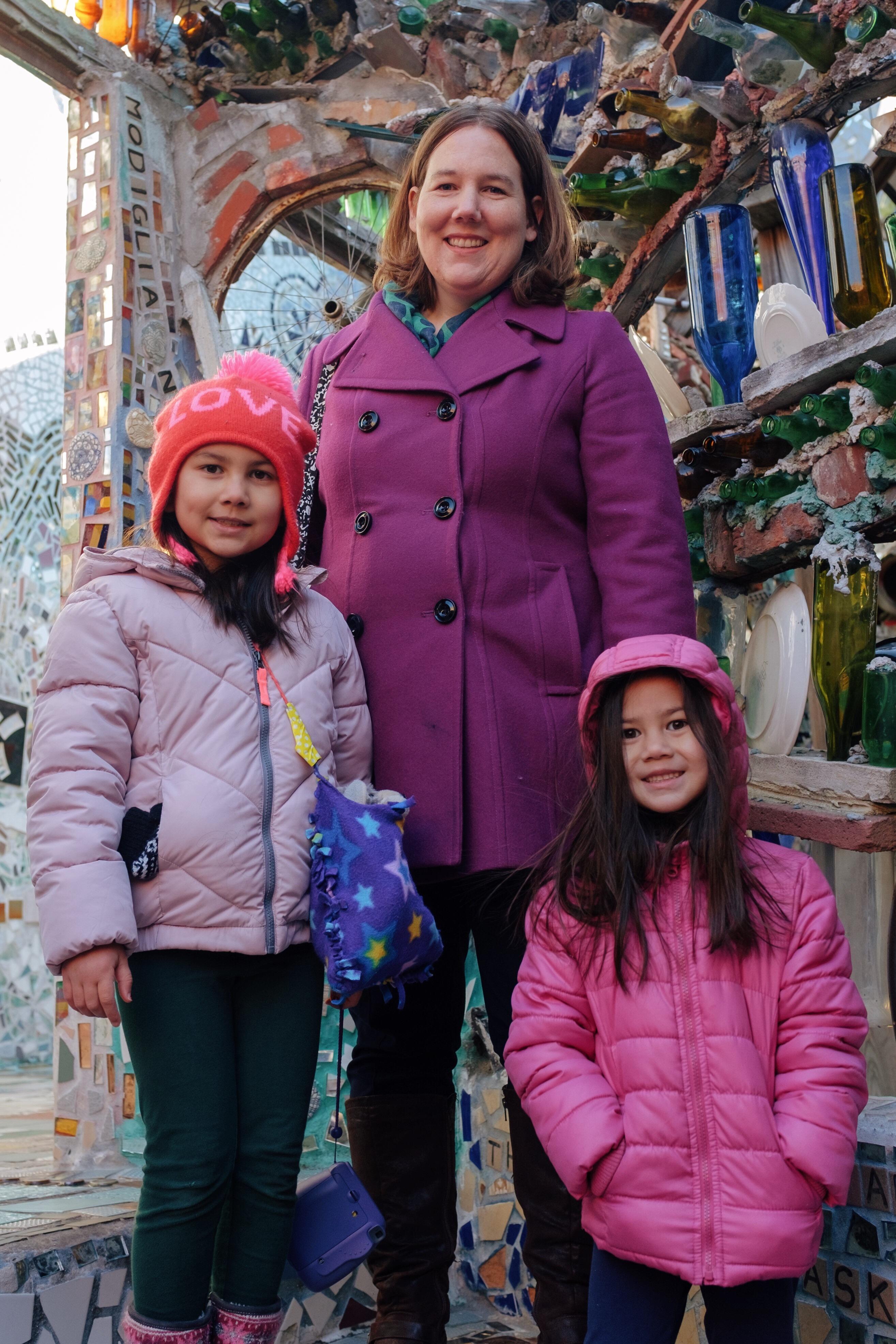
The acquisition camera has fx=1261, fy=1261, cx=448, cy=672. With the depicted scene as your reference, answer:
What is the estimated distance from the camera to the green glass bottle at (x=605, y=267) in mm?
2727

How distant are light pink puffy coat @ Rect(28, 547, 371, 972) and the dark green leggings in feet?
0.21

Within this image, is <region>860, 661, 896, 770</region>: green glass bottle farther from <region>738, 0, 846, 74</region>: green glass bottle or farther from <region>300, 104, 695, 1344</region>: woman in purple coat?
<region>738, 0, 846, 74</region>: green glass bottle

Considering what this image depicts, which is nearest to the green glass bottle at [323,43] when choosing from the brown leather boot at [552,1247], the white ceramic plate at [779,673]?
the white ceramic plate at [779,673]

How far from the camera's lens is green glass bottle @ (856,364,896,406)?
1.82 metres

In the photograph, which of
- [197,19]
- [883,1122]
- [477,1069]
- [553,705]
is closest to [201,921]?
[553,705]

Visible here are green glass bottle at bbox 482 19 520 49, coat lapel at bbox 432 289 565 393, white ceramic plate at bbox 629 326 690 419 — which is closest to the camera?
coat lapel at bbox 432 289 565 393

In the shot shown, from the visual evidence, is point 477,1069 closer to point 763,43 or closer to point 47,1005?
point 763,43

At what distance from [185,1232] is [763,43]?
1984 millimetres

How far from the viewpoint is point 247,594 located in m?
1.59

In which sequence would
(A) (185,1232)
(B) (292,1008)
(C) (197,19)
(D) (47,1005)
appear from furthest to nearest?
(D) (47,1005) → (C) (197,19) → (B) (292,1008) → (A) (185,1232)

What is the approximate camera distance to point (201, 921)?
1435 millimetres

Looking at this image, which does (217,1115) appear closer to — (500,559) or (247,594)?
(247,594)

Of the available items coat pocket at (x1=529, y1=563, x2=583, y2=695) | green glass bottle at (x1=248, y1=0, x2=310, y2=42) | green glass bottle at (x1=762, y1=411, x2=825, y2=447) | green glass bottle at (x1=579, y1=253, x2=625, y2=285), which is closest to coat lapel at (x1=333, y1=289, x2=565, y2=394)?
coat pocket at (x1=529, y1=563, x2=583, y2=695)

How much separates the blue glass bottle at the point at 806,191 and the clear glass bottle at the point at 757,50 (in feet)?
0.26
